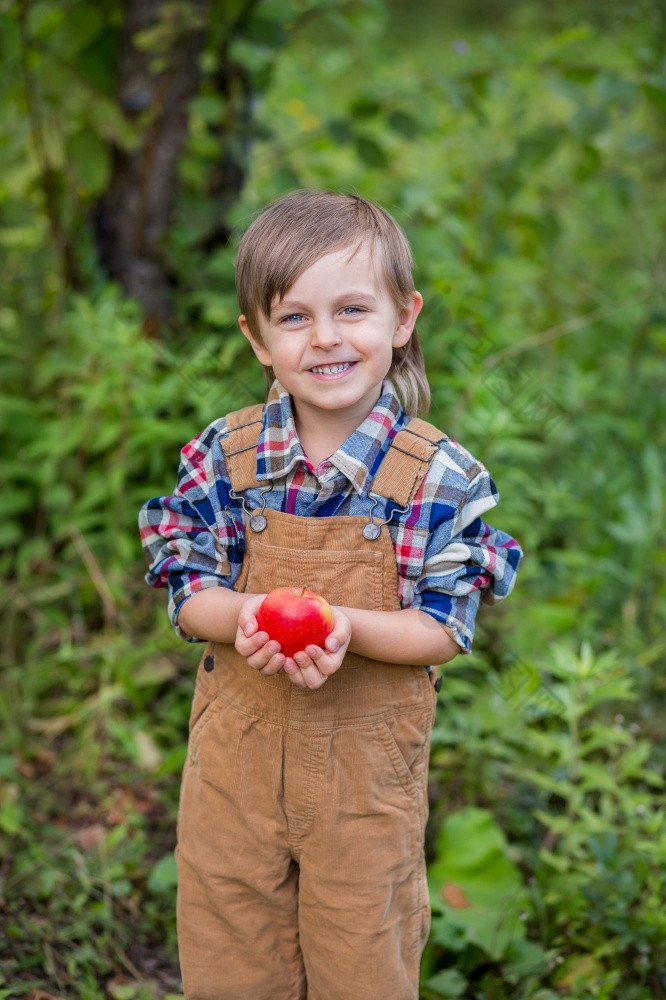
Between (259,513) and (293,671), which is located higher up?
(259,513)

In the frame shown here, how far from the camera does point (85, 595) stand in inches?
109

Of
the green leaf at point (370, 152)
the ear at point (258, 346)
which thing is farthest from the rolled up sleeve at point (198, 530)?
the green leaf at point (370, 152)

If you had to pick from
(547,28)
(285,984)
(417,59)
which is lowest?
(285,984)

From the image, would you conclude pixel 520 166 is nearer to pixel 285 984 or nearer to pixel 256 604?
pixel 256 604

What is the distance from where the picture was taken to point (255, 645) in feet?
4.54

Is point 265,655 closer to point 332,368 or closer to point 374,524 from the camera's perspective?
point 374,524

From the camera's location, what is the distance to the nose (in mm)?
1432

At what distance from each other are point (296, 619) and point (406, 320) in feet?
1.69

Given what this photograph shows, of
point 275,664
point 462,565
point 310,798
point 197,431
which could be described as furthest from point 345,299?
point 197,431

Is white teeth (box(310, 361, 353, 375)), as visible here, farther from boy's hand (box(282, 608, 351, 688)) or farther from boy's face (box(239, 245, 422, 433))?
boy's hand (box(282, 608, 351, 688))

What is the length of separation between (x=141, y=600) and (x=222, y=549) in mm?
1276

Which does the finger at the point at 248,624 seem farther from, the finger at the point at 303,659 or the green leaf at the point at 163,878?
the green leaf at the point at 163,878

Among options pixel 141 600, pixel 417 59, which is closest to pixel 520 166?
pixel 141 600

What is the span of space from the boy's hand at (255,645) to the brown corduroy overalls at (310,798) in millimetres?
114
